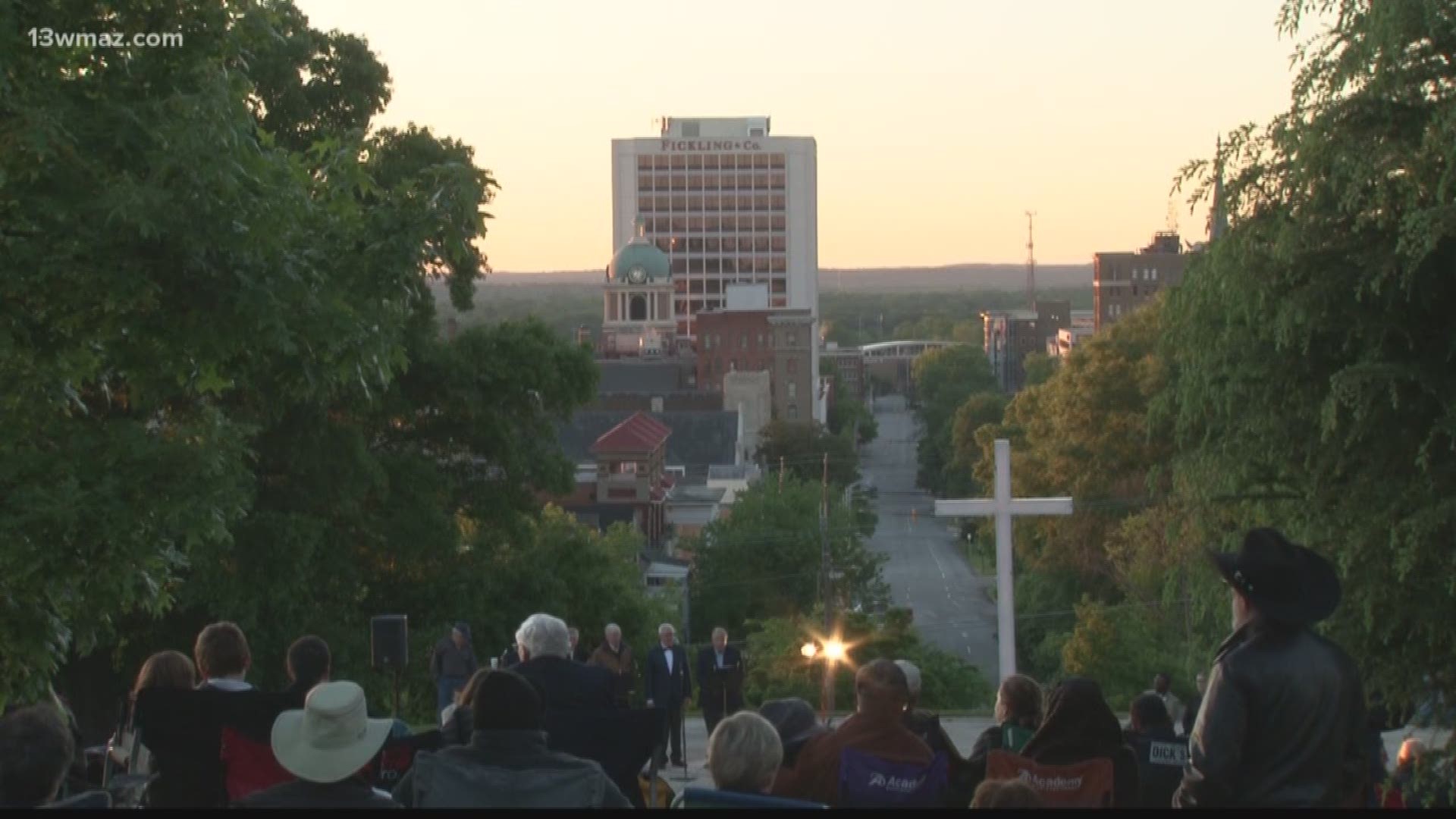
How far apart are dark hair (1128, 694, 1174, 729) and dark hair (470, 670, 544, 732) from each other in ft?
14.5

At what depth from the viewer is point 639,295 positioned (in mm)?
187750

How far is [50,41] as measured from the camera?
10094 mm

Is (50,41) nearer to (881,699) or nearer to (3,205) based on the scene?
(3,205)

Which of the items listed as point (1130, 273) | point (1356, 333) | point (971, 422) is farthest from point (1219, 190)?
point (1130, 273)

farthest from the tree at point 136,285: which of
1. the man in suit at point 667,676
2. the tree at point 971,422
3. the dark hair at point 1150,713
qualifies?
the tree at point 971,422

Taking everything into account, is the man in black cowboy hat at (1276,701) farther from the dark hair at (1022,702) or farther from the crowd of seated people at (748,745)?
the dark hair at (1022,702)

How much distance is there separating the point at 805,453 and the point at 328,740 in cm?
11728

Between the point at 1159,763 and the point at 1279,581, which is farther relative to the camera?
the point at 1159,763

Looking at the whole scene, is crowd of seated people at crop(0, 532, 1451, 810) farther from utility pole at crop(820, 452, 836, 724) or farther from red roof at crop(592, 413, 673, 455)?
red roof at crop(592, 413, 673, 455)

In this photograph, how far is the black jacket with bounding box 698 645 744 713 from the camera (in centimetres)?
1819

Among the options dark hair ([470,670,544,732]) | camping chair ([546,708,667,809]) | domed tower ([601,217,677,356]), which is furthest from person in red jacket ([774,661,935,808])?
domed tower ([601,217,677,356])

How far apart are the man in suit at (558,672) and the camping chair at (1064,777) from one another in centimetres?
225

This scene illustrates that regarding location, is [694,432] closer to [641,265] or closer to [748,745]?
[641,265]

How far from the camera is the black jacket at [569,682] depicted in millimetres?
9531
